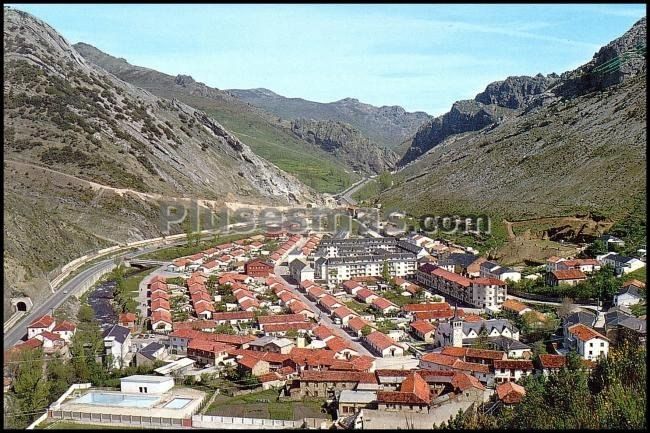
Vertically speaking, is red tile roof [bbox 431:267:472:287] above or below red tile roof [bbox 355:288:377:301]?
above

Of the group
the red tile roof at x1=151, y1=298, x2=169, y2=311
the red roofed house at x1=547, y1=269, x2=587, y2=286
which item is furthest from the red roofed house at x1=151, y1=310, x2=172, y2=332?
the red roofed house at x1=547, y1=269, x2=587, y2=286

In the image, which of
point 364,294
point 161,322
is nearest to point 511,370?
point 364,294

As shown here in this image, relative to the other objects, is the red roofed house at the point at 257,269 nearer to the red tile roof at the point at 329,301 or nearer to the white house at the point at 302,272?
the white house at the point at 302,272

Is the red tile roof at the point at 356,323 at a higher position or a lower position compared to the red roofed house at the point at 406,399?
higher

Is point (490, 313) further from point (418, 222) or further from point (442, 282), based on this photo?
point (418, 222)

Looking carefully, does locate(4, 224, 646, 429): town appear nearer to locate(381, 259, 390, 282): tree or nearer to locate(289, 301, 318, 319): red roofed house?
locate(289, 301, 318, 319): red roofed house

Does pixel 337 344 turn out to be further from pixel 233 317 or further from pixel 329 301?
pixel 329 301

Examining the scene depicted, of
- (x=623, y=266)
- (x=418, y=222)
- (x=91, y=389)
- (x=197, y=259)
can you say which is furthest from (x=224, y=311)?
(x=418, y=222)

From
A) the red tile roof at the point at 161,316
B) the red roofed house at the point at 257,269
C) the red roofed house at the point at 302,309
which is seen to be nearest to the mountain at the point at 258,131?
A: the red roofed house at the point at 257,269
